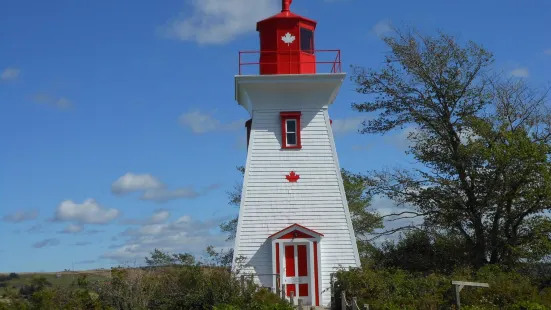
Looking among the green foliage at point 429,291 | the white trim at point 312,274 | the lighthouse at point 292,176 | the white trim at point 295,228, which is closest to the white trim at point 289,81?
the lighthouse at point 292,176

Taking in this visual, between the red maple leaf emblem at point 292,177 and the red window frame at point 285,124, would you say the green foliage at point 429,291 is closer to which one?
the red maple leaf emblem at point 292,177

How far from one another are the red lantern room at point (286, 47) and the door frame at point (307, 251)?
5.17m

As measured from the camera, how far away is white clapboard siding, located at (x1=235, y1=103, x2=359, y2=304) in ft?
70.2

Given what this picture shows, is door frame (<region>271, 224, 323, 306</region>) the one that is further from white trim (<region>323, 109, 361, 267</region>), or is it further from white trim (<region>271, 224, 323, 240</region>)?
white trim (<region>323, 109, 361, 267</region>)

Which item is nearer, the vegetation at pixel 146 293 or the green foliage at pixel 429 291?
the vegetation at pixel 146 293

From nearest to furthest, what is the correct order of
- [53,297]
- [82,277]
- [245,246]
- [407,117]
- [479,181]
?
[53,297]
[82,277]
[245,246]
[479,181]
[407,117]

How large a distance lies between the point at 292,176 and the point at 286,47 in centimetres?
425

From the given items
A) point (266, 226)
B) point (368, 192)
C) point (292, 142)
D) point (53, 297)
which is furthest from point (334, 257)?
point (53, 297)

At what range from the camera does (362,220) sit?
28141 millimetres

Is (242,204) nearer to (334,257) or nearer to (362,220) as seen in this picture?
(334,257)

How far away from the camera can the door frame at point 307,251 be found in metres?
21.1

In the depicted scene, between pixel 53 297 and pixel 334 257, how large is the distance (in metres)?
8.66

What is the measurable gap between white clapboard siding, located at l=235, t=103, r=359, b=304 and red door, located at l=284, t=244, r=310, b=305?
1.70 ft

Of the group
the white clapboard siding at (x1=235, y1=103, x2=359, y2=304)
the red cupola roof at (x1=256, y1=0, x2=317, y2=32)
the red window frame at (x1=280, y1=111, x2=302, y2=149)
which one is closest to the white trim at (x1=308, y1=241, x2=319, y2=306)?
the white clapboard siding at (x1=235, y1=103, x2=359, y2=304)
